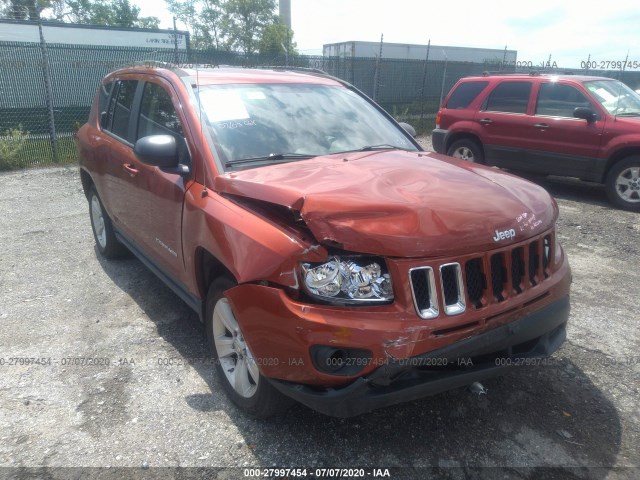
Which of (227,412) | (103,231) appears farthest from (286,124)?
(103,231)

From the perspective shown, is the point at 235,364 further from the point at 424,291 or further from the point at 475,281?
the point at 475,281

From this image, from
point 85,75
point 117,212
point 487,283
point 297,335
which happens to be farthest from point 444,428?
point 85,75

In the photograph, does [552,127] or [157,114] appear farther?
[552,127]

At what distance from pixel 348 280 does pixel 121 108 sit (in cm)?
334

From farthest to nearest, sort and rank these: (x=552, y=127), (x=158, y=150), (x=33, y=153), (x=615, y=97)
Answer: (x=33, y=153) < (x=552, y=127) < (x=615, y=97) < (x=158, y=150)

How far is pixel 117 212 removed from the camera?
468 cm

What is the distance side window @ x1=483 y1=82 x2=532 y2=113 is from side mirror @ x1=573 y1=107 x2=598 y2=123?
0.95 meters

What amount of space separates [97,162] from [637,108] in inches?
304

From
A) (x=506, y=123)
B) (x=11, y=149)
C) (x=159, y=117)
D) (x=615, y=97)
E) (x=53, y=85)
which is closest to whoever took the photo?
(x=159, y=117)

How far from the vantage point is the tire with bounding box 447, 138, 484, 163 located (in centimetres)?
938

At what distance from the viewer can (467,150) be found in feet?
31.4

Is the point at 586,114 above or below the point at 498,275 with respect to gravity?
above

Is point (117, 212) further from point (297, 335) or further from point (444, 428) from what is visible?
point (444, 428)

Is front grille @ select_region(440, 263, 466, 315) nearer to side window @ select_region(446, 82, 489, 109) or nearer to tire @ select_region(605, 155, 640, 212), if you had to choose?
tire @ select_region(605, 155, 640, 212)
